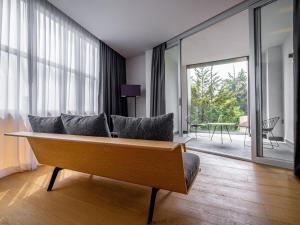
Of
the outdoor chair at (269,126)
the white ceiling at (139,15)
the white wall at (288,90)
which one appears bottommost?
the outdoor chair at (269,126)

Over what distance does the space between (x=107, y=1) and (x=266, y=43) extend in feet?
8.54

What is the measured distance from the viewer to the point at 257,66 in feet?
8.64

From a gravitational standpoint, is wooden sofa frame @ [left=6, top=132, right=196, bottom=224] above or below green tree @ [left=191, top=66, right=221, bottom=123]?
below

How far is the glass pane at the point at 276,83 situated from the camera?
2.50 meters

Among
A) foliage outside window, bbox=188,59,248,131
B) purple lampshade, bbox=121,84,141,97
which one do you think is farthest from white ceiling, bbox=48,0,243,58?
foliage outside window, bbox=188,59,248,131

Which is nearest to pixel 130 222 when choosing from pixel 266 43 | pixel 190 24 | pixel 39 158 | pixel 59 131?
pixel 59 131

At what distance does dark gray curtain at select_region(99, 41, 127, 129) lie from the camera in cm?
401

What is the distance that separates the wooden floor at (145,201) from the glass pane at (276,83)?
0.64 m

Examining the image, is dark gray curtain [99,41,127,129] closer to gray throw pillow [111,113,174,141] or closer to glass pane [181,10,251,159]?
glass pane [181,10,251,159]

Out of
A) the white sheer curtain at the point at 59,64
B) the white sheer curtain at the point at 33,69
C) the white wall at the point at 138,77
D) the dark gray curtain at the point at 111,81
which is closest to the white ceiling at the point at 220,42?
the white wall at the point at 138,77

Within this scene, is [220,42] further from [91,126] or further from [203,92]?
[91,126]

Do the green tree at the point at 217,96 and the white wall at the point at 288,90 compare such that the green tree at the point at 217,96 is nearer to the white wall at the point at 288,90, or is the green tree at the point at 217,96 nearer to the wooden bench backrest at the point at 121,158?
the white wall at the point at 288,90

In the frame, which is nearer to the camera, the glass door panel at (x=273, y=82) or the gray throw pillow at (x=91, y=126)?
the gray throw pillow at (x=91, y=126)

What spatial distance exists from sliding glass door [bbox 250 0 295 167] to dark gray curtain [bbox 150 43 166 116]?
1.98 metres
